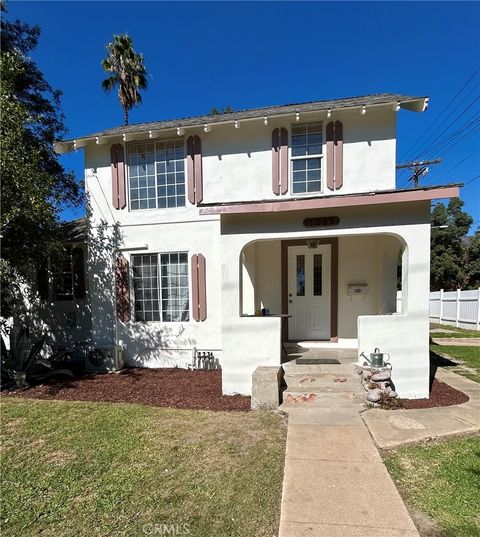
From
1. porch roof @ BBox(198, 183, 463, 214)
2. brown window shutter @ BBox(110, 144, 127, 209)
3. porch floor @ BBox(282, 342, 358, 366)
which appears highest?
brown window shutter @ BBox(110, 144, 127, 209)

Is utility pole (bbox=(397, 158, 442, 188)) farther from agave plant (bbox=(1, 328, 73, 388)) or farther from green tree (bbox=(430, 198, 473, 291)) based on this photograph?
agave plant (bbox=(1, 328, 73, 388))

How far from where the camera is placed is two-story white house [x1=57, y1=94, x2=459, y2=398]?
23.4 ft

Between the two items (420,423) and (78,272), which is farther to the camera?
(78,272)

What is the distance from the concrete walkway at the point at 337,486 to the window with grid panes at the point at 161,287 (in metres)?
4.47

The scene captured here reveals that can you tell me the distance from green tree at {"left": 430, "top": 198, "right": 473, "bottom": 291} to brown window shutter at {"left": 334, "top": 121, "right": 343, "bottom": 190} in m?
23.6

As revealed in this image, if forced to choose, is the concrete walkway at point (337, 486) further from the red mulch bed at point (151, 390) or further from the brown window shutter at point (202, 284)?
the brown window shutter at point (202, 284)

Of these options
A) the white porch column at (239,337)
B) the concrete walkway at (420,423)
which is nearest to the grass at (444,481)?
the concrete walkway at (420,423)

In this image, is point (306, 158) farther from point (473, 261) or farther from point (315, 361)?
point (473, 261)

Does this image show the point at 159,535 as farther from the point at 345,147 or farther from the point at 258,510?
the point at 345,147

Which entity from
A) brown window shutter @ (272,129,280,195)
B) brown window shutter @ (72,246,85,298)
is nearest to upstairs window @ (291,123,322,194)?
brown window shutter @ (272,129,280,195)

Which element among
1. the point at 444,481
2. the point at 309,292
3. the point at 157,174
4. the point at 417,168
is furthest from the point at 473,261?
the point at 444,481

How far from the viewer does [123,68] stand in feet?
54.0

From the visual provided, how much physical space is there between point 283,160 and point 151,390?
19.6 ft

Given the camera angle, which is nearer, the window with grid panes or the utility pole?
the window with grid panes
